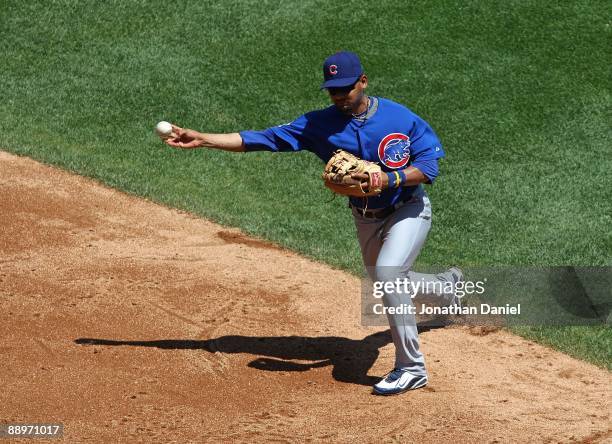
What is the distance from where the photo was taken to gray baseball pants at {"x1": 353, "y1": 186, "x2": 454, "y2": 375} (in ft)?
22.1

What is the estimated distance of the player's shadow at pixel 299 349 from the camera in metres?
7.22

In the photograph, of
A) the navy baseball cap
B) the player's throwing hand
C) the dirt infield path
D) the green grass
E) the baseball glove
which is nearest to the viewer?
the dirt infield path

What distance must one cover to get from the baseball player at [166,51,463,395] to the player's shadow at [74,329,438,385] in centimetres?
45

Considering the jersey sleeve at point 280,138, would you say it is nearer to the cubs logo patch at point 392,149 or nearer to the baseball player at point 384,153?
the baseball player at point 384,153

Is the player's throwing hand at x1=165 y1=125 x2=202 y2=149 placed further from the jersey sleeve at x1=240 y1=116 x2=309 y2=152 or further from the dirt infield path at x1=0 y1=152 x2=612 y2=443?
the dirt infield path at x1=0 y1=152 x2=612 y2=443

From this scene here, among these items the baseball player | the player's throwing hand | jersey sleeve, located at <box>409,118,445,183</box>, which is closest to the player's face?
the baseball player

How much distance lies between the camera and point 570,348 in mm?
7688

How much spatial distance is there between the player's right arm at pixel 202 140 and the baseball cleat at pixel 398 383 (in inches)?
69.3

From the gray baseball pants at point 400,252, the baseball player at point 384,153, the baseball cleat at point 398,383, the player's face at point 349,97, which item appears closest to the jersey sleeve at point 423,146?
the baseball player at point 384,153

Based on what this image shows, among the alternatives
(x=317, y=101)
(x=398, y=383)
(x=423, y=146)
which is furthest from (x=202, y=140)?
(x=317, y=101)

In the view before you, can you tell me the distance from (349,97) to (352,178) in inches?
22.1

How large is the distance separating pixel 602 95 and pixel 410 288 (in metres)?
5.36

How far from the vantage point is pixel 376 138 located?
6797 millimetres
